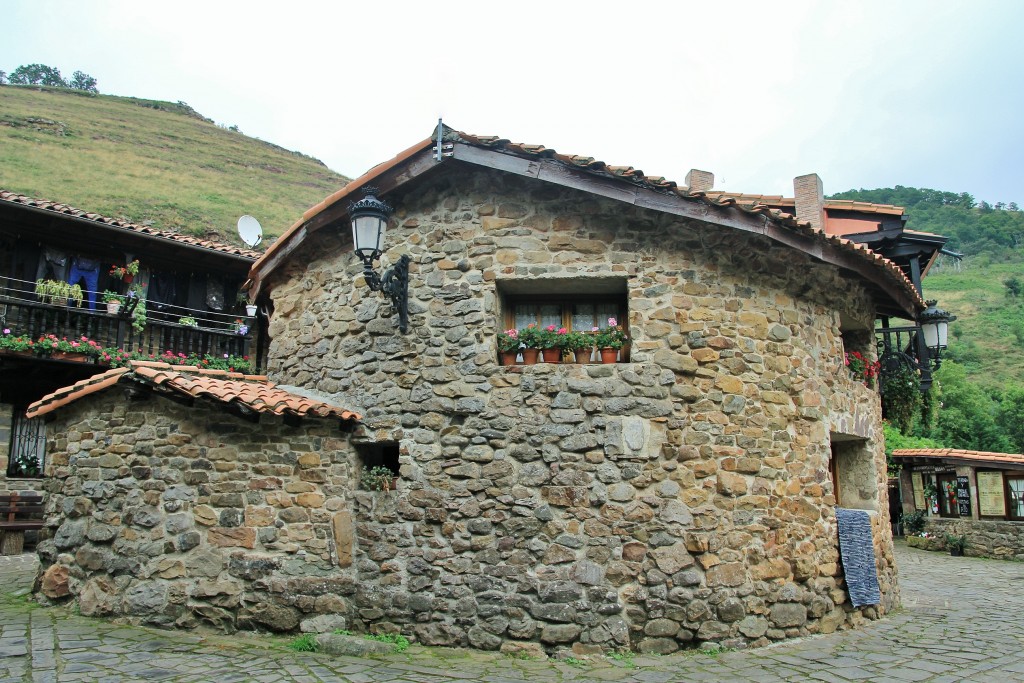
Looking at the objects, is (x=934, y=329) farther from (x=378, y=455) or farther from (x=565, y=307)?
(x=378, y=455)

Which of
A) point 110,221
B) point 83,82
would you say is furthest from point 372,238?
point 83,82

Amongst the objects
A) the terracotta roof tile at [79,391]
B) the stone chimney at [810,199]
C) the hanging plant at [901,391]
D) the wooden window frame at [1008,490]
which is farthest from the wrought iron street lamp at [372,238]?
the wooden window frame at [1008,490]

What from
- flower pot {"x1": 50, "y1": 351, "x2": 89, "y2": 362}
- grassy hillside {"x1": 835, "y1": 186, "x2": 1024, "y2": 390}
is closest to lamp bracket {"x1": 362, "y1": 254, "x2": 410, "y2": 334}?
flower pot {"x1": 50, "y1": 351, "x2": 89, "y2": 362}

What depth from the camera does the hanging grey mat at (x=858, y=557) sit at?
709 centimetres

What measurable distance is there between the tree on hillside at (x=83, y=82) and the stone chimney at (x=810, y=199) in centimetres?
7208

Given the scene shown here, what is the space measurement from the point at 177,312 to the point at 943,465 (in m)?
18.6

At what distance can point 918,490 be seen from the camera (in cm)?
1881

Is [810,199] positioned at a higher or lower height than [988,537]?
higher

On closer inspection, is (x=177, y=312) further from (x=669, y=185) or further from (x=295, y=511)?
(x=669, y=185)

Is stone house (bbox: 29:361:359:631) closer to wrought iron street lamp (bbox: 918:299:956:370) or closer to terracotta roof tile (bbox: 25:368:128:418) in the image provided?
terracotta roof tile (bbox: 25:368:128:418)

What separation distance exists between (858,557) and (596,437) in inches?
125

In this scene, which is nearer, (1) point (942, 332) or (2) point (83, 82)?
(1) point (942, 332)

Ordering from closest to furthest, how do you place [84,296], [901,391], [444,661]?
1. [444,661]
2. [901,391]
3. [84,296]

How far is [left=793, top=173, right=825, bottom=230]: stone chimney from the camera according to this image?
32.8 ft
